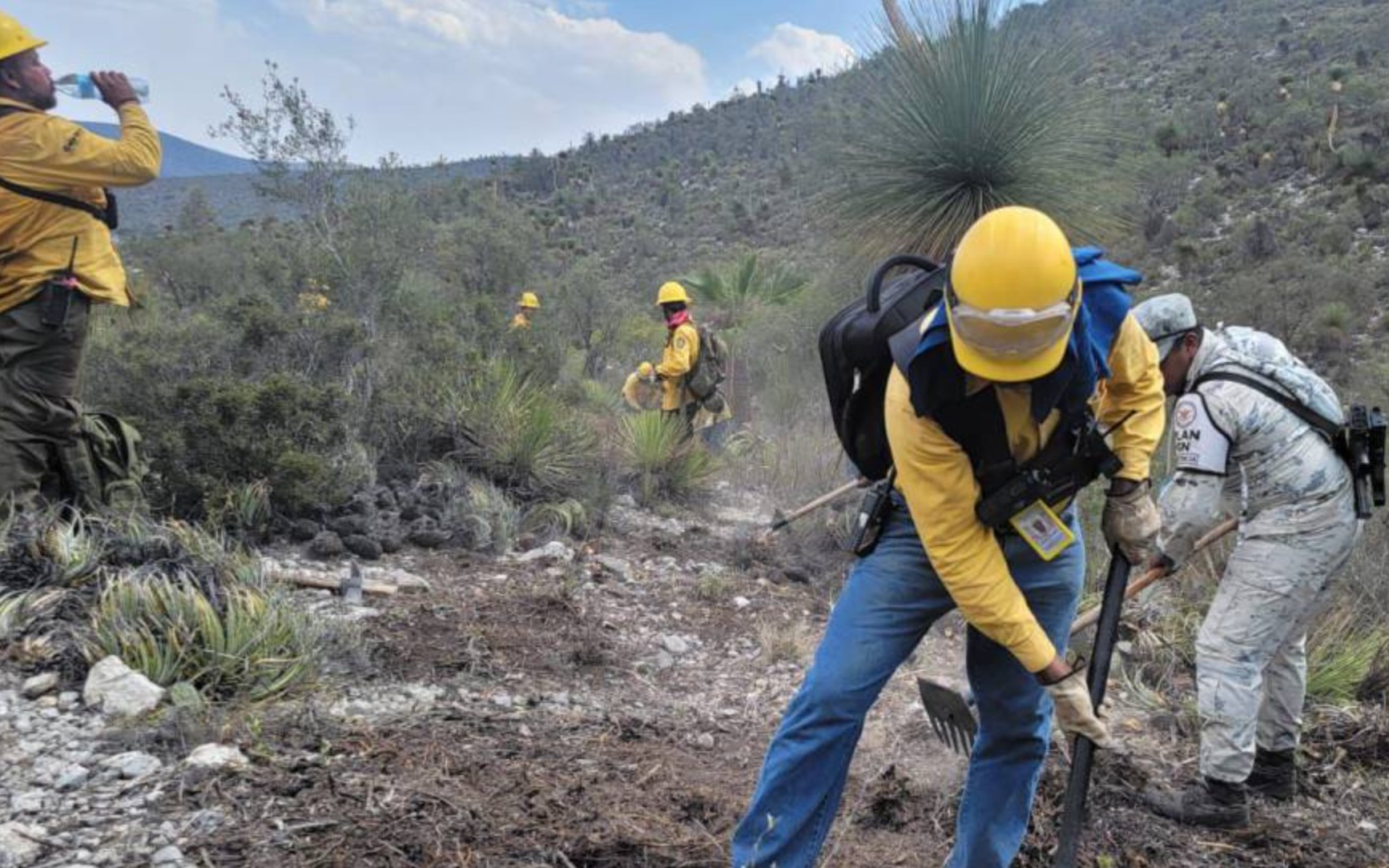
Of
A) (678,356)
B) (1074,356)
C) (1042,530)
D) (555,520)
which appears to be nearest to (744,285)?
(678,356)

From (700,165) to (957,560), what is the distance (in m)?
43.1

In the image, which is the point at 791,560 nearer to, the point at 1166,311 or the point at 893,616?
the point at 1166,311

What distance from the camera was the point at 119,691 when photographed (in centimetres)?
294

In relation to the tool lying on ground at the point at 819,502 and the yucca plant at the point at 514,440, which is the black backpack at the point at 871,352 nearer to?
the tool lying on ground at the point at 819,502

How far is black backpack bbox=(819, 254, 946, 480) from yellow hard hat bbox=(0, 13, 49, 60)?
3.64 m

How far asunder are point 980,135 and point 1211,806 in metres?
3.78

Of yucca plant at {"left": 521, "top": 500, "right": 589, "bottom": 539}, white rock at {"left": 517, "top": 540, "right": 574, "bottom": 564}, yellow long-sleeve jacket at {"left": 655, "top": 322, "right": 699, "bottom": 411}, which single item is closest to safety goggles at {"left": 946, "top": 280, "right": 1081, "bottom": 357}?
white rock at {"left": 517, "top": 540, "right": 574, "bottom": 564}

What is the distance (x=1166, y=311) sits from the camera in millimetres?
3221

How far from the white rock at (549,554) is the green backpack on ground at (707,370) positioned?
252cm

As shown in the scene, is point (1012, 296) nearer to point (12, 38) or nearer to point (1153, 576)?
point (1153, 576)

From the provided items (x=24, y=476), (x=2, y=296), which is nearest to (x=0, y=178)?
(x=2, y=296)

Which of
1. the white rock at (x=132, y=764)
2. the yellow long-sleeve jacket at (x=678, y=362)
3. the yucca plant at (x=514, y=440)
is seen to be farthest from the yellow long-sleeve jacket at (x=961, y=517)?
the yellow long-sleeve jacket at (x=678, y=362)

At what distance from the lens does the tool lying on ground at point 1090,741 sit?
236cm

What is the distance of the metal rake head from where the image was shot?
274cm
